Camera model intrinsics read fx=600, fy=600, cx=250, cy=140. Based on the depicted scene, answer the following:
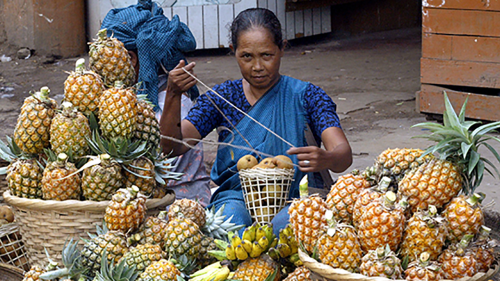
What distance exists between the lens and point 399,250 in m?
2.05

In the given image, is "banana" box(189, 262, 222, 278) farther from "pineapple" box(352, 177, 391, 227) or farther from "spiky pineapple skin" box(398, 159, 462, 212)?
"spiky pineapple skin" box(398, 159, 462, 212)

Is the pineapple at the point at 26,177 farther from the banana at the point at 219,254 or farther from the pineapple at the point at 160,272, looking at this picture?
the banana at the point at 219,254

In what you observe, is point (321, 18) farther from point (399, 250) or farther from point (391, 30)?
point (399, 250)

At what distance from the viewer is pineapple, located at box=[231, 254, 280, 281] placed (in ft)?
7.47

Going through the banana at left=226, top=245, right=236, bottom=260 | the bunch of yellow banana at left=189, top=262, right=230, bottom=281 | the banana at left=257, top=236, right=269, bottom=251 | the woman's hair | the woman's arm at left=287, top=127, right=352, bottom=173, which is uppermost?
the woman's hair

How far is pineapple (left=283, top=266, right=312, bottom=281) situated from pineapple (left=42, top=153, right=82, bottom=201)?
100cm

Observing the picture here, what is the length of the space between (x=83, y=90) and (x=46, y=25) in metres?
7.28

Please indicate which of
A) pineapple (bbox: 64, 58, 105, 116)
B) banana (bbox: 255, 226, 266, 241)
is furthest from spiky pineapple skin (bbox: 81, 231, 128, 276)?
pineapple (bbox: 64, 58, 105, 116)

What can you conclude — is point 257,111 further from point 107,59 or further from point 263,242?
point 263,242

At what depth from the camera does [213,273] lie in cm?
231

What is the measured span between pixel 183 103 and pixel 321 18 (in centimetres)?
795

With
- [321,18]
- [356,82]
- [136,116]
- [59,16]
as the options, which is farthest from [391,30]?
[136,116]

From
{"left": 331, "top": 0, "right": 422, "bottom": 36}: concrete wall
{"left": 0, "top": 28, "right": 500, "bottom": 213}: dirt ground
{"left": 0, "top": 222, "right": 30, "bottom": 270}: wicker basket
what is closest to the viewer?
{"left": 0, "top": 222, "right": 30, "bottom": 270}: wicker basket

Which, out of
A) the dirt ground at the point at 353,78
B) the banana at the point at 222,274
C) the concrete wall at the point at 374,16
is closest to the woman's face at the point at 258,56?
the banana at the point at 222,274
